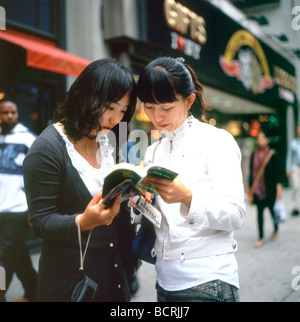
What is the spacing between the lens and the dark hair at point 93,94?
1.53 meters

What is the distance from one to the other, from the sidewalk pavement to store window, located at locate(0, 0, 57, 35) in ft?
11.9

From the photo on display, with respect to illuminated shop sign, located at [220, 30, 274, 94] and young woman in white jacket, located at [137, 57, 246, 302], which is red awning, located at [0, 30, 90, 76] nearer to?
young woman in white jacket, located at [137, 57, 246, 302]

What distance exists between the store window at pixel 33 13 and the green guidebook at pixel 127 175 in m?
4.67

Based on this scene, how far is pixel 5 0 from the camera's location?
191 inches

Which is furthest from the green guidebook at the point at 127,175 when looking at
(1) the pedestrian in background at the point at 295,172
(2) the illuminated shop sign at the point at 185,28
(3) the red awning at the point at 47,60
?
(1) the pedestrian in background at the point at 295,172

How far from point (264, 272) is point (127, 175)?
13.1ft

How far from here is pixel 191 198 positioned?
1.31 metres

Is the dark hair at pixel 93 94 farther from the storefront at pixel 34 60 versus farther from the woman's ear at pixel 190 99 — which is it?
the storefront at pixel 34 60

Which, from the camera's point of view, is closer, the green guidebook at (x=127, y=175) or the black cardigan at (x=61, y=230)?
the green guidebook at (x=127, y=175)

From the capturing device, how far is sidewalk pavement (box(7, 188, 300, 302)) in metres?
3.75

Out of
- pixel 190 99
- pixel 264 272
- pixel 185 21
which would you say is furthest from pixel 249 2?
pixel 190 99

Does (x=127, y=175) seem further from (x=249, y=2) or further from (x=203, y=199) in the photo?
(x=249, y=2)

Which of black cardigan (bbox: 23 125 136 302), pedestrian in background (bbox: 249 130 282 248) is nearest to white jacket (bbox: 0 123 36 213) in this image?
black cardigan (bbox: 23 125 136 302)

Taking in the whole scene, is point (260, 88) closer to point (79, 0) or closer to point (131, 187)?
point (79, 0)
